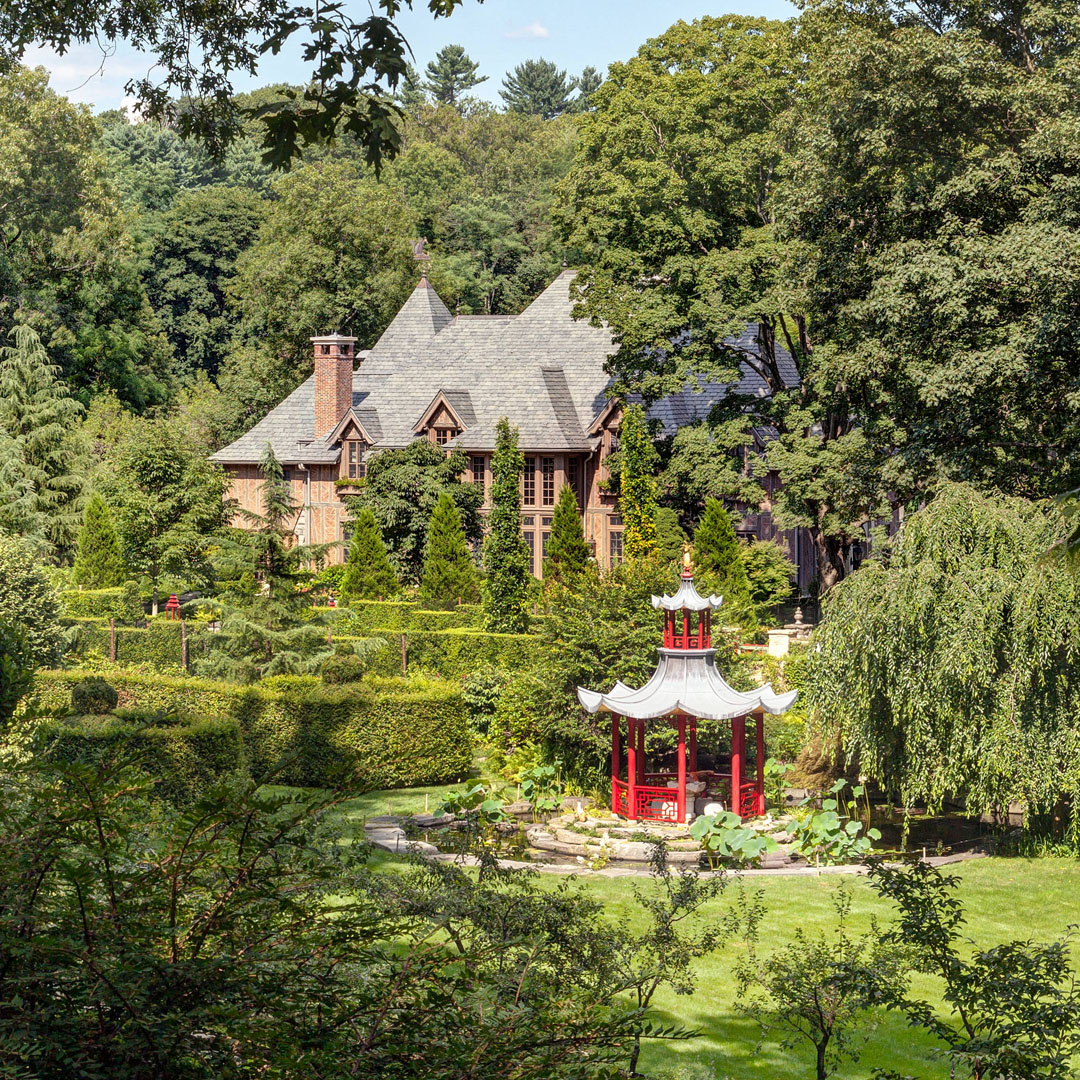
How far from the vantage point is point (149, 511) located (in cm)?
3753

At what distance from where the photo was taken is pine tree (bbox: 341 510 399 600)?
37.2 metres

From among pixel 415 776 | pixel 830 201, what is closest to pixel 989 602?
pixel 415 776

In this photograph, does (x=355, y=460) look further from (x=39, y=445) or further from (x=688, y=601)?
(x=688, y=601)

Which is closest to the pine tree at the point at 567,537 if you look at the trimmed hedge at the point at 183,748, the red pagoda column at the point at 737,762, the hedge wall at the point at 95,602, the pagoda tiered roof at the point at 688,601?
the hedge wall at the point at 95,602

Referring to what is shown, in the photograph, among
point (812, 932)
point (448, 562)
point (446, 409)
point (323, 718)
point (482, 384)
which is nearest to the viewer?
point (812, 932)

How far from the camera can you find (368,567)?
1478 inches

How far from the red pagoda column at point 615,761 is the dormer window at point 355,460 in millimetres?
23883

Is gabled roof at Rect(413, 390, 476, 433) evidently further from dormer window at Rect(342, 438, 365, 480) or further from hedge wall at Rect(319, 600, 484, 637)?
hedge wall at Rect(319, 600, 484, 637)

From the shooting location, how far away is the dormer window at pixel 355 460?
44188mm

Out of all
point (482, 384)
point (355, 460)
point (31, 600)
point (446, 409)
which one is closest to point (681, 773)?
point (31, 600)

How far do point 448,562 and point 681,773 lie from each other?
17.5m

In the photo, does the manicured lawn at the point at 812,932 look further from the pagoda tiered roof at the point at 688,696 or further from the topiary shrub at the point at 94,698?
the topiary shrub at the point at 94,698

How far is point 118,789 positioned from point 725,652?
711 inches

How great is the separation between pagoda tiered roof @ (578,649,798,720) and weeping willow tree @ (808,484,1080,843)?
0.96m
